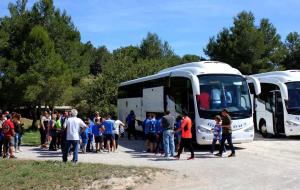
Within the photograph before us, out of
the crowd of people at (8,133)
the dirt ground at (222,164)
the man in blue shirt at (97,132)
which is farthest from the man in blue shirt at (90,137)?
the crowd of people at (8,133)

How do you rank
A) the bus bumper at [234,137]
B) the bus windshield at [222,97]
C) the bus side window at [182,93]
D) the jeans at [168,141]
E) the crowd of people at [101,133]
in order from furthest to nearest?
the bus side window at [182,93]
the bus windshield at [222,97]
the bus bumper at [234,137]
the jeans at [168,141]
the crowd of people at [101,133]

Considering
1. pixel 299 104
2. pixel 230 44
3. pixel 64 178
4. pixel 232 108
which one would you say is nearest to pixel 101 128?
pixel 232 108

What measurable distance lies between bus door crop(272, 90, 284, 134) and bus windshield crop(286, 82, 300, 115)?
0.46 m

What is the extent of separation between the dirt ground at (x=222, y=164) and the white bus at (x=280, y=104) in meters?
0.93

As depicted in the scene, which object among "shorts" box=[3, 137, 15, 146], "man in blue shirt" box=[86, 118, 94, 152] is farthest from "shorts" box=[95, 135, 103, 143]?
"shorts" box=[3, 137, 15, 146]

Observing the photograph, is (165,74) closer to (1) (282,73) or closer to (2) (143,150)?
(2) (143,150)

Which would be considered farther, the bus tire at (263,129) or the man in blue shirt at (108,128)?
the bus tire at (263,129)

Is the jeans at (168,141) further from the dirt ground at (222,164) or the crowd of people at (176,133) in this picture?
the dirt ground at (222,164)

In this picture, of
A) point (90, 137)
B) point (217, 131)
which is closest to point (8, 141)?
point (90, 137)

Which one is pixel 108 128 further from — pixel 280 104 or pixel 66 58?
pixel 66 58

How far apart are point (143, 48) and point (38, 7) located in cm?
3109

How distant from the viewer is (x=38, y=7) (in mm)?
46250

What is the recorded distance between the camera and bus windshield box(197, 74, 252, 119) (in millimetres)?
20078

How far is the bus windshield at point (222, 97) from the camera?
20.1 metres
